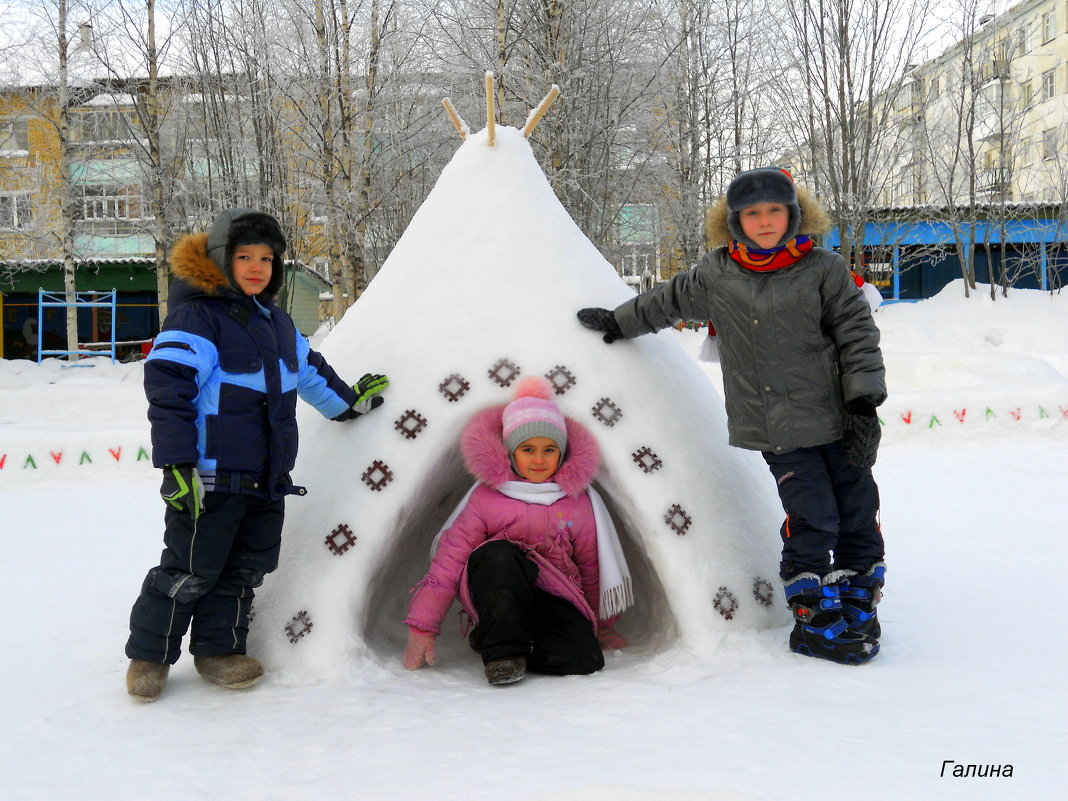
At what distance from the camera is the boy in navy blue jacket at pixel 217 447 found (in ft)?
7.47

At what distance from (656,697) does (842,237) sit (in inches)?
413

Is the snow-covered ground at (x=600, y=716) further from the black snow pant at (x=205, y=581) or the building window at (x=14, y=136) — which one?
the building window at (x=14, y=136)

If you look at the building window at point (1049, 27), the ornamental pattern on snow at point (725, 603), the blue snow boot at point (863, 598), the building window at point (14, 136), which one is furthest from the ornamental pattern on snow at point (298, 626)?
the building window at point (1049, 27)

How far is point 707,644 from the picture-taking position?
253 centimetres

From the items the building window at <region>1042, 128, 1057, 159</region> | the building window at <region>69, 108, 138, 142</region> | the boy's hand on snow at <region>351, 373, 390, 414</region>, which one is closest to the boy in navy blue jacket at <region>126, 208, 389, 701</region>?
the boy's hand on snow at <region>351, 373, 390, 414</region>

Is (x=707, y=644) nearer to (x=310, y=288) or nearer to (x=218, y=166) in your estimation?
(x=218, y=166)

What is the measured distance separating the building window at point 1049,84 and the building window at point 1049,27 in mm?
745

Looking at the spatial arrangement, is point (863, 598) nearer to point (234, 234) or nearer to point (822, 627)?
point (822, 627)

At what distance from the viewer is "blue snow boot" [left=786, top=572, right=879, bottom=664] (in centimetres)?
244

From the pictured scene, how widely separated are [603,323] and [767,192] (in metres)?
0.69

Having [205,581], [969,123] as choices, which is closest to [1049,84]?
[969,123]

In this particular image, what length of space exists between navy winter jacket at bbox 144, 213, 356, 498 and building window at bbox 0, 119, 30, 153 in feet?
40.0

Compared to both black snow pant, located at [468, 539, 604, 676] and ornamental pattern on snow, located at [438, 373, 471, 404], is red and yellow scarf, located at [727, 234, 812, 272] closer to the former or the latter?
ornamental pattern on snow, located at [438, 373, 471, 404]

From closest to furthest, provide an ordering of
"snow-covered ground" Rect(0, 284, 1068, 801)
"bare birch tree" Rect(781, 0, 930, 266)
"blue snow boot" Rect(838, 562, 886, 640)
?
"snow-covered ground" Rect(0, 284, 1068, 801) < "blue snow boot" Rect(838, 562, 886, 640) < "bare birch tree" Rect(781, 0, 930, 266)
